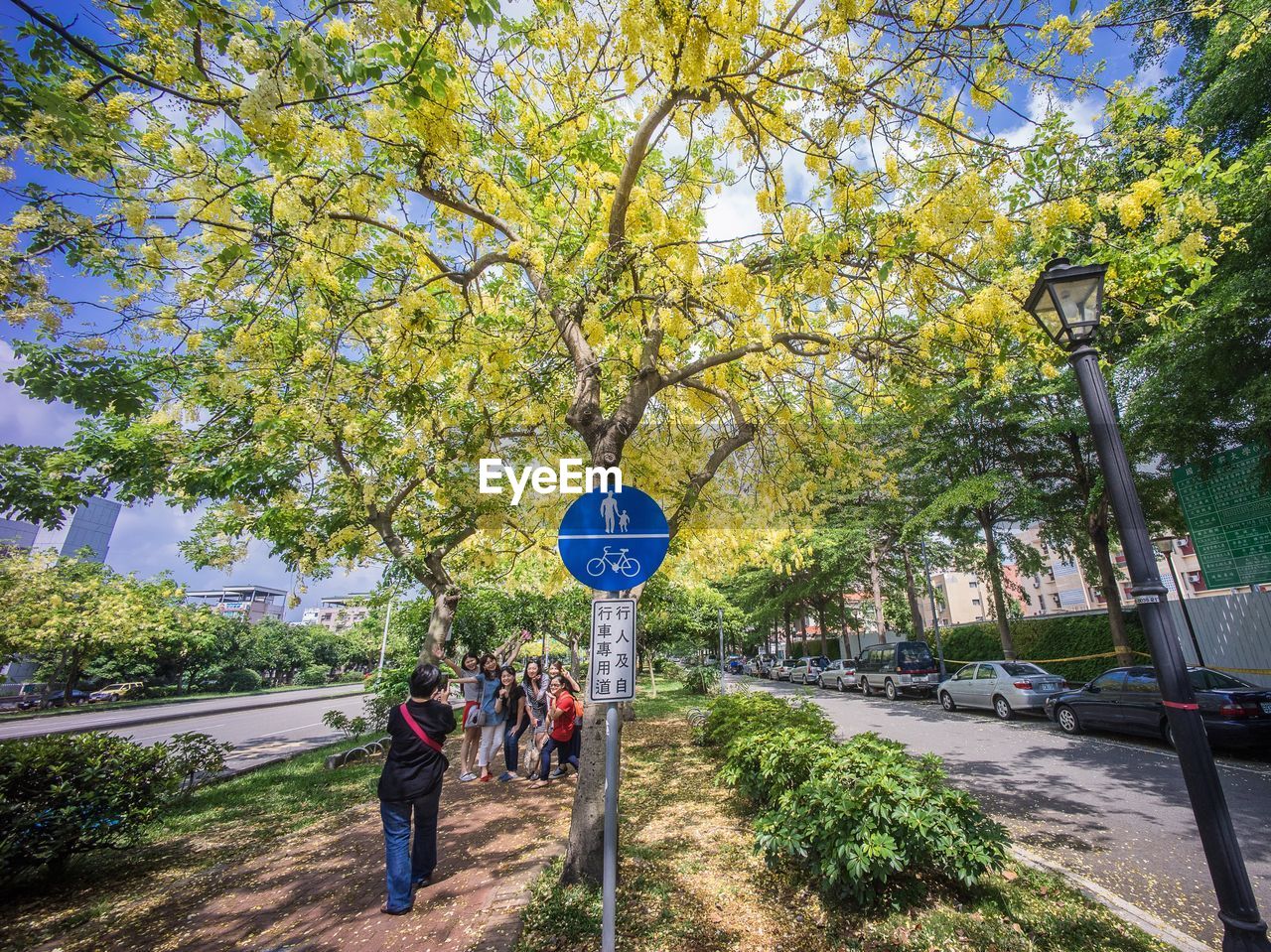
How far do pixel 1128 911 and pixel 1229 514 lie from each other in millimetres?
8990

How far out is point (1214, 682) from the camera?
8062 mm

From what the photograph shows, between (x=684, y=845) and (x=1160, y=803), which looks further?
(x=1160, y=803)

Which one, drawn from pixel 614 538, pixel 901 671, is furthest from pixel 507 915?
pixel 901 671

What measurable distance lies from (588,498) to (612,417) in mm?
1758

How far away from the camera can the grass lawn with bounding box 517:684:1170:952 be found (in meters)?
3.03

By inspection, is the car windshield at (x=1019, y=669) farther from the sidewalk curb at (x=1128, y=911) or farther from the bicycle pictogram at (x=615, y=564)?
the bicycle pictogram at (x=615, y=564)

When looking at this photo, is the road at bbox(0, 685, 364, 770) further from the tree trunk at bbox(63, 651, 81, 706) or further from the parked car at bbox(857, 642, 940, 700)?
the parked car at bbox(857, 642, 940, 700)

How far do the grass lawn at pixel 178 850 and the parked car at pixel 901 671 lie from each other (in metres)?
16.2

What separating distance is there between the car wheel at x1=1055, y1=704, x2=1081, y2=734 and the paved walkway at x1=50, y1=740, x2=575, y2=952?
9980 mm

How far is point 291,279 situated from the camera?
4590mm

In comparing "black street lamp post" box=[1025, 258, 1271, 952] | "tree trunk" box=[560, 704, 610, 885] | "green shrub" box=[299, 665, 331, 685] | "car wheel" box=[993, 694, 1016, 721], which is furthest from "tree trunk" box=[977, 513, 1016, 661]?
"green shrub" box=[299, 665, 331, 685]

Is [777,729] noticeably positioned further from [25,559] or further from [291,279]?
[25,559]

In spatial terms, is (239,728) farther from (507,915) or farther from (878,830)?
(878,830)

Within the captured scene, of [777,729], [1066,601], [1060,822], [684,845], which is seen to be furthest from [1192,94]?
[1066,601]
